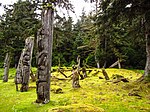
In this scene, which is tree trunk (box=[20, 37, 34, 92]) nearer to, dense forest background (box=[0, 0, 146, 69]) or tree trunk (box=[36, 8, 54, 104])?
dense forest background (box=[0, 0, 146, 69])

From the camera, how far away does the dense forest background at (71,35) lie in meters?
18.0

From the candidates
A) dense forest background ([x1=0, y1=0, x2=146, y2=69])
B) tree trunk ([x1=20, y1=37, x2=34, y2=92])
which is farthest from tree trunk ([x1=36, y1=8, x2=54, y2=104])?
tree trunk ([x1=20, y1=37, x2=34, y2=92])

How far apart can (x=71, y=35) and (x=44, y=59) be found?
817 inches

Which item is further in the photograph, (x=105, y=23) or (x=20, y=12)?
(x=20, y=12)

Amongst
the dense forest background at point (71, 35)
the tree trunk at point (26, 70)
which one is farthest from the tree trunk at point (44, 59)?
the tree trunk at point (26, 70)

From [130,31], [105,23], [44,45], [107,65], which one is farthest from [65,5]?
[107,65]

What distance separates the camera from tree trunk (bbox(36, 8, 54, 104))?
986 centimetres

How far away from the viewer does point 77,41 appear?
1881 inches

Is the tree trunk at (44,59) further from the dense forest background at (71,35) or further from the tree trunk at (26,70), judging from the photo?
the tree trunk at (26,70)

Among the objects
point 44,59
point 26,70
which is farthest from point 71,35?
point 44,59

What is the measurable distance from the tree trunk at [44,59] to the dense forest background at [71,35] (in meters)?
3.20

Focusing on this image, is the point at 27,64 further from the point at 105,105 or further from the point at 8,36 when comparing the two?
the point at 8,36

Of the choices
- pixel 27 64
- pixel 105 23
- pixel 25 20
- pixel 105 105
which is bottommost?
pixel 105 105

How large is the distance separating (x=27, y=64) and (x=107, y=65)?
3130 cm
